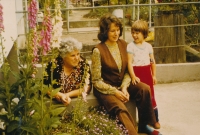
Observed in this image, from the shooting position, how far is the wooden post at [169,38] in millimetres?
7066

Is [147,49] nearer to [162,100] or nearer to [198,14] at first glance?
[162,100]

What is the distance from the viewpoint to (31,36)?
10.1 ft

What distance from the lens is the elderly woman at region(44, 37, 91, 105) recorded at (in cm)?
432

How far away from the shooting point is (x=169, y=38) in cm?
715

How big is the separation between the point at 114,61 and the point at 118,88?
0.31 m

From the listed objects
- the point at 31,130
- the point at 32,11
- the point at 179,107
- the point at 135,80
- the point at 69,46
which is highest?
the point at 32,11

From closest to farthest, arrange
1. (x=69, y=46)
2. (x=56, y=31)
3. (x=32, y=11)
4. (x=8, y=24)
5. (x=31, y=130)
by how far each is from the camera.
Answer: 1. (x=32, y=11)
2. (x=56, y=31)
3. (x=31, y=130)
4. (x=69, y=46)
5. (x=8, y=24)

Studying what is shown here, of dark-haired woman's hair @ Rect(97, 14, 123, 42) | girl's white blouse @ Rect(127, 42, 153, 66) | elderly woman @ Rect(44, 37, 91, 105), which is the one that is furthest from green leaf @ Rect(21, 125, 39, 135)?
girl's white blouse @ Rect(127, 42, 153, 66)

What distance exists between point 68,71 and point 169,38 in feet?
10.3

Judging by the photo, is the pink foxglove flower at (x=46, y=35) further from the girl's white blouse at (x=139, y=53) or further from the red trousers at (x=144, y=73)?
the red trousers at (x=144, y=73)

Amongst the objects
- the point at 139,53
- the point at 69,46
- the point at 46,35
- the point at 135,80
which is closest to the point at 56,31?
the point at 46,35

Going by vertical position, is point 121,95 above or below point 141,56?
below

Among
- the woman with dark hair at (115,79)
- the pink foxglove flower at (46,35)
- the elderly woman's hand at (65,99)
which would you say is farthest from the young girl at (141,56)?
the pink foxglove flower at (46,35)

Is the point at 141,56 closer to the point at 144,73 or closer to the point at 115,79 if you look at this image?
the point at 144,73
